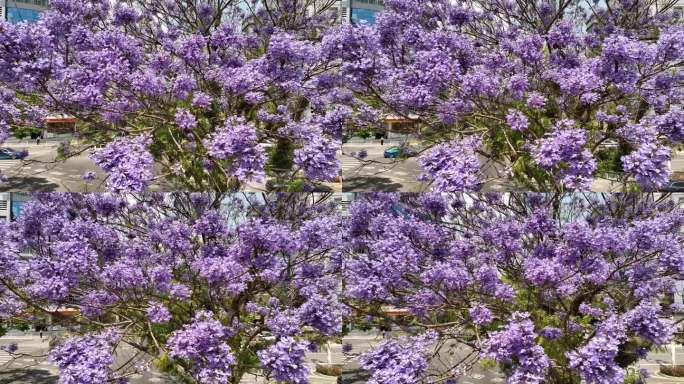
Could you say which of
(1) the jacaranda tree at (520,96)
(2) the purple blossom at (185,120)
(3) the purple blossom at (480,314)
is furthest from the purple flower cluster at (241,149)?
(3) the purple blossom at (480,314)

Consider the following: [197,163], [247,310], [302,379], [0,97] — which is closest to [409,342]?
[302,379]

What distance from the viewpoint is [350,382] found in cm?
1014

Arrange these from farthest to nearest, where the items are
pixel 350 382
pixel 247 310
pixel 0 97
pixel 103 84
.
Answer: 1. pixel 350 382
2. pixel 247 310
3. pixel 0 97
4. pixel 103 84

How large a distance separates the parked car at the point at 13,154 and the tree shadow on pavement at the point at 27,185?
33cm

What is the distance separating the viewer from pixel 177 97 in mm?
7887

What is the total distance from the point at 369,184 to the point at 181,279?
118 inches

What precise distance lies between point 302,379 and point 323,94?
3.83m

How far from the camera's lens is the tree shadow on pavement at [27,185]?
8.58 meters

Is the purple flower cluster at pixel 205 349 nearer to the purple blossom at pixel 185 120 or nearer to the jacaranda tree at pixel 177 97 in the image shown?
the jacaranda tree at pixel 177 97

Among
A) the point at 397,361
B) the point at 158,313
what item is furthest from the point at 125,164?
the point at 397,361

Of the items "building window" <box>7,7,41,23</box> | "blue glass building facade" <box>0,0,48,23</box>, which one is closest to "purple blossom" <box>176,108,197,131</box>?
"blue glass building facade" <box>0,0,48,23</box>

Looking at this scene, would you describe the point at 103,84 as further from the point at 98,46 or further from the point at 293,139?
the point at 293,139

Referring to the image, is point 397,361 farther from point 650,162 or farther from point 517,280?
point 650,162

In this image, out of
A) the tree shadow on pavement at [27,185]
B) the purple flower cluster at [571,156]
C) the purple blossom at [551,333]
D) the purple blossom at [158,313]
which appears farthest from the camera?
the tree shadow on pavement at [27,185]
